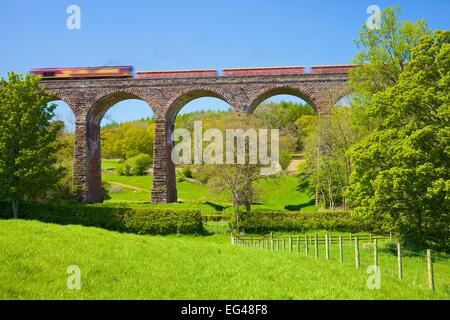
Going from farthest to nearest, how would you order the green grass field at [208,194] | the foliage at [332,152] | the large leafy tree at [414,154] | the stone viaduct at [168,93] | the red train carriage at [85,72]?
the green grass field at [208,194] < the red train carriage at [85,72] < the stone viaduct at [168,93] < the foliage at [332,152] < the large leafy tree at [414,154]

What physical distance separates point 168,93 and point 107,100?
206 inches

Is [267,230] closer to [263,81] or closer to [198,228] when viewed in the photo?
[198,228]

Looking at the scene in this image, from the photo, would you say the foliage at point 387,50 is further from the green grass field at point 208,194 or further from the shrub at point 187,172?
the shrub at point 187,172

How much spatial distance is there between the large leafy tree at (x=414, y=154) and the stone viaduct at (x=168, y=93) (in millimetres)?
13712

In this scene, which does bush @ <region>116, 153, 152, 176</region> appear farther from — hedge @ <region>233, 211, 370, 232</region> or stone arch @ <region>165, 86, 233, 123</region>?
hedge @ <region>233, 211, 370, 232</region>

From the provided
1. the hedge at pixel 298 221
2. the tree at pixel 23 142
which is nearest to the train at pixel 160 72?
the tree at pixel 23 142

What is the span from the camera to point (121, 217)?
27078 millimetres

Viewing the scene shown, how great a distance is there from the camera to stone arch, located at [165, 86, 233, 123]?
32812mm

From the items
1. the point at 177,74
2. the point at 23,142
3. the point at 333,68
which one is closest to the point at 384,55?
the point at 333,68

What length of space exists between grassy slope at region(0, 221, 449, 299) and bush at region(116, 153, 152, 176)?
164 ft

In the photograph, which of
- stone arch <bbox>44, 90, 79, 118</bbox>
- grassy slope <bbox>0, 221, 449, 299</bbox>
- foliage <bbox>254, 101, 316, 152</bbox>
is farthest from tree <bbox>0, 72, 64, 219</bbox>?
foliage <bbox>254, 101, 316, 152</bbox>

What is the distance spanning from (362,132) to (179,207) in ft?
43.2

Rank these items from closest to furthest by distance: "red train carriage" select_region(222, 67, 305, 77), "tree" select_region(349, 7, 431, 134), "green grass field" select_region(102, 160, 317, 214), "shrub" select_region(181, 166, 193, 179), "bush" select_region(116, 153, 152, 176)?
"tree" select_region(349, 7, 431, 134) < "red train carriage" select_region(222, 67, 305, 77) < "green grass field" select_region(102, 160, 317, 214) < "shrub" select_region(181, 166, 193, 179) < "bush" select_region(116, 153, 152, 176)

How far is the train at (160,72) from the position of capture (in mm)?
32062
